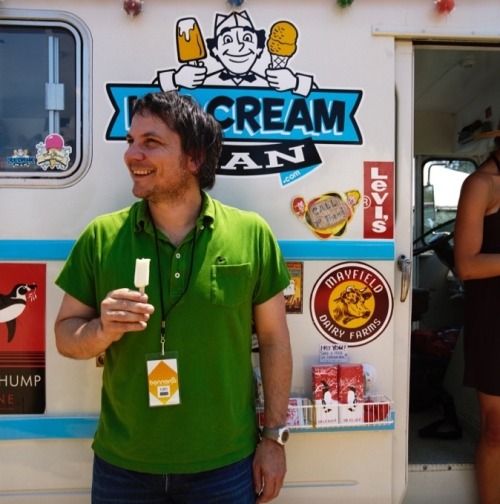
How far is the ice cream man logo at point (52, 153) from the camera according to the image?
2.06 meters

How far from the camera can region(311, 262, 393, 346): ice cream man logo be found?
2.17 metres

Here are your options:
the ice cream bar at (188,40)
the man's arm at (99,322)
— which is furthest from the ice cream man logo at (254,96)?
the man's arm at (99,322)

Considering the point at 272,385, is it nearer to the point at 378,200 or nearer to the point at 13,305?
the point at 378,200

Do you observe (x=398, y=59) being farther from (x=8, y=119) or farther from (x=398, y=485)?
(x=398, y=485)

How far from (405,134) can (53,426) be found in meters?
1.89

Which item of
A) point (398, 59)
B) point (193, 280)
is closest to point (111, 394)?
point (193, 280)

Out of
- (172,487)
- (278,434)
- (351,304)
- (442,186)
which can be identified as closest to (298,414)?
(278,434)

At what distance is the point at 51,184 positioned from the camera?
6.80 ft

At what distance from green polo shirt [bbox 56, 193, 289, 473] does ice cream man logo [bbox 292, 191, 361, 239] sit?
0.52m

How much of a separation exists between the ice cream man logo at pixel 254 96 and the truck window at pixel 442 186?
8.62 feet

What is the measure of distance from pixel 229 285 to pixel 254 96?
877 millimetres

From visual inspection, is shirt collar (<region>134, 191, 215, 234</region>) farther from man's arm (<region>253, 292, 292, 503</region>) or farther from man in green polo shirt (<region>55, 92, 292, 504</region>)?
man's arm (<region>253, 292, 292, 503</region>)

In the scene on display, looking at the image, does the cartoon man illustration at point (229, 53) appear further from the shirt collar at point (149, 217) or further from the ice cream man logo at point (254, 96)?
the shirt collar at point (149, 217)

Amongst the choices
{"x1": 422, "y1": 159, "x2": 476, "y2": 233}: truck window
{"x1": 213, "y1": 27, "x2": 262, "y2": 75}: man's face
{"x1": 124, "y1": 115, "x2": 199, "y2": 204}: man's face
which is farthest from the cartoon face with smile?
{"x1": 422, "y1": 159, "x2": 476, "y2": 233}: truck window
